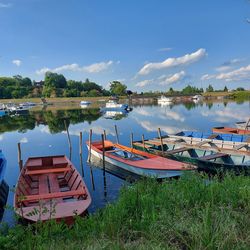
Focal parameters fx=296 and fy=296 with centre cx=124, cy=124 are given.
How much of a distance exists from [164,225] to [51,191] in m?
7.86

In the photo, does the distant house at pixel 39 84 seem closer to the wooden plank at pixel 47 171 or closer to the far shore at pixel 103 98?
the far shore at pixel 103 98

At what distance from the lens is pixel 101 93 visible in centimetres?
16725

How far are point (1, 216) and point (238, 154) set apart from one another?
13409mm

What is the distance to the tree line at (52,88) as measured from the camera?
477ft

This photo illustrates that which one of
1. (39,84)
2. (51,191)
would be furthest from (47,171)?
(39,84)

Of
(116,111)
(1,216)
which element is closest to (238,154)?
(1,216)

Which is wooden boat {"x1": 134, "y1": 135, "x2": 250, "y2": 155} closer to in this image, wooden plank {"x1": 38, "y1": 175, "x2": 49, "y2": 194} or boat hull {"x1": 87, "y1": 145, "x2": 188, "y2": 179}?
boat hull {"x1": 87, "y1": 145, "x2": 188, "y2": 179}

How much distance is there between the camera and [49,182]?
47.3 ft

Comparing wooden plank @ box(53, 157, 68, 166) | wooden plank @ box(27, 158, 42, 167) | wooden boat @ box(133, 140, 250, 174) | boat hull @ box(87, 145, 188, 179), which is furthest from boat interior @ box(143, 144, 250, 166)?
wooden plank @ box(27, 158, 42, 167)

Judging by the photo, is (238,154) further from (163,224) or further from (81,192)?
(163,224)

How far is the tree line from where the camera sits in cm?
14550

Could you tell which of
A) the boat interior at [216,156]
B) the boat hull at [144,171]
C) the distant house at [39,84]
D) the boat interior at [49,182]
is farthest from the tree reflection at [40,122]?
the distant house at [39,84]

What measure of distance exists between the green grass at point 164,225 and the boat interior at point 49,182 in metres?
3.00

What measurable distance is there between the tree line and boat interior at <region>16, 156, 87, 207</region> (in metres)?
133
